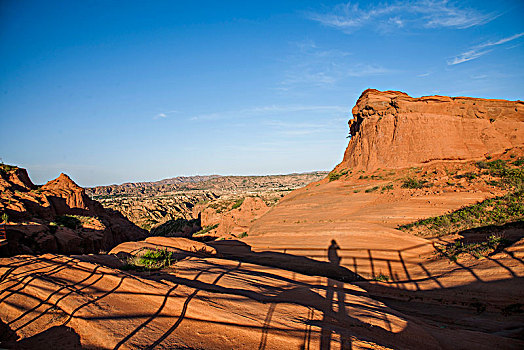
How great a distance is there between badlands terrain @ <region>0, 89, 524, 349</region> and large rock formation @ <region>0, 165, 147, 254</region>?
13 centimetres

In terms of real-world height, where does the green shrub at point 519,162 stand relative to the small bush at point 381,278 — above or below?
above

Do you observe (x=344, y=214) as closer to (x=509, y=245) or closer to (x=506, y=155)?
(x=509, y=245)

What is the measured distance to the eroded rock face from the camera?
2614 centimetres

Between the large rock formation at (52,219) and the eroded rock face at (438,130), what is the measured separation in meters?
25.9

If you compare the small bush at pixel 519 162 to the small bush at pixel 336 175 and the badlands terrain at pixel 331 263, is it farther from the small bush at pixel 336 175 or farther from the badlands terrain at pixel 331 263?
the small bush at pixel 336 175

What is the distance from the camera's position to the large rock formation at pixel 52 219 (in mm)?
14414

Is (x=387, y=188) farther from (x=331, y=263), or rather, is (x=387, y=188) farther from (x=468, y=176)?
(x=331, y=263)

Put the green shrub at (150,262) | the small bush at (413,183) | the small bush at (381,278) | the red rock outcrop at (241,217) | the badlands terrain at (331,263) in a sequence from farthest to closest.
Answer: the red rock outcrop at (241,217) < the small bush at (413,183) < the small bush at (381,278) < the green shrub at (150,262) < the badlands terrain at (331,263)

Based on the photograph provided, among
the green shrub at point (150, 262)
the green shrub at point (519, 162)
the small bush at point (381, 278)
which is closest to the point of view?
the green shrub at point (150, 262)

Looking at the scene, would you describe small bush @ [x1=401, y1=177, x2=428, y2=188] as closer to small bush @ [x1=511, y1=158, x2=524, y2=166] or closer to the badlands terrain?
the badlands terrain

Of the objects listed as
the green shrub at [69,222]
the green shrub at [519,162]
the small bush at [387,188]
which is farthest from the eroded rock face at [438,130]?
the green shrub at [69,222]

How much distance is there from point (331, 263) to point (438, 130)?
2165cm

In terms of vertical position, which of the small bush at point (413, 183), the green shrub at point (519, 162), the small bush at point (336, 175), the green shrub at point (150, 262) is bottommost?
the green shrub at point (150, 262)

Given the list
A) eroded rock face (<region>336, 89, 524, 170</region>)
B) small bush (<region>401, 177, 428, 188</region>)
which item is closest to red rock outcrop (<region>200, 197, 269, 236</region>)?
eroded rock face (<region>336, 89, 524, 170</region>)
